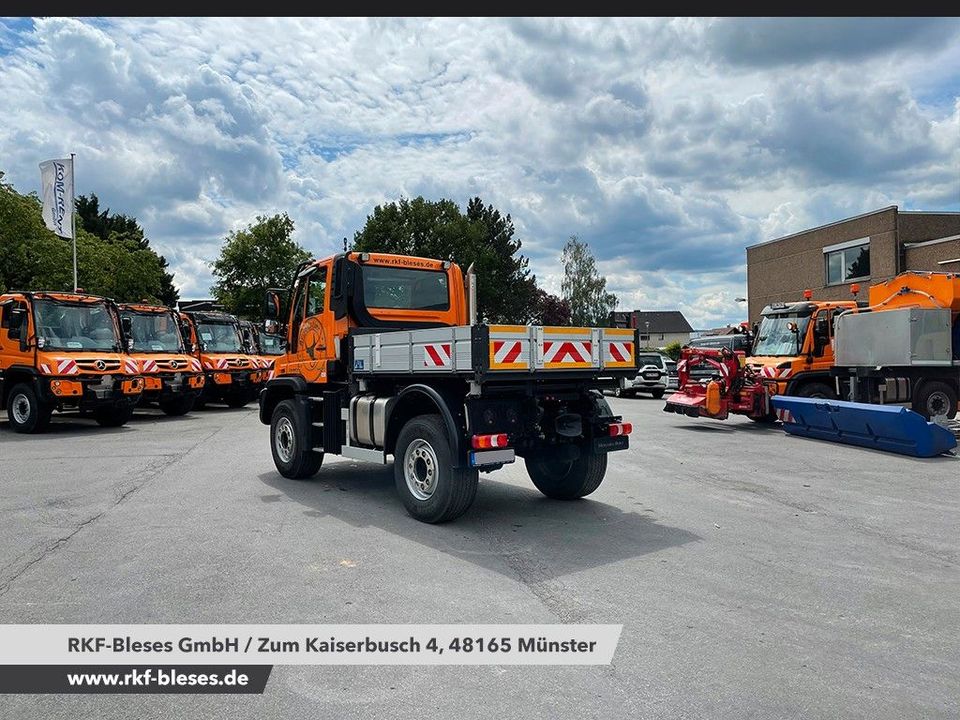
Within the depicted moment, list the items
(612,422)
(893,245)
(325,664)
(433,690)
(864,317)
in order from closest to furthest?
1. (433,690)
2. (325,664)
3. (612,422)
4. (864,317)
5. (893,245)

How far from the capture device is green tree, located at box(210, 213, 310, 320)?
40.9 m

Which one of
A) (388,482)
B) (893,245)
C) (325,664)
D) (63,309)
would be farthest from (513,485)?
(893,245)

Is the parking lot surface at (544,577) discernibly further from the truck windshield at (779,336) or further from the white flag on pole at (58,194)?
the white flag on pole at (58,194)

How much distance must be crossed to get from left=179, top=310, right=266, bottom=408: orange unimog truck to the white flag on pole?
17.7 feet

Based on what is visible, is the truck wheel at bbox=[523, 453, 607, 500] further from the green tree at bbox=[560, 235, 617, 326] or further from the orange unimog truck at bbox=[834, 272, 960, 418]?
the green tree at bbox=[560, 235, 617, 326]

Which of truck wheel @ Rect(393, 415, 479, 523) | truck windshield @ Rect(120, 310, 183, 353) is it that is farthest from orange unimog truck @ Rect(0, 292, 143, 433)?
truck wheel @ Rect(393, 415, 479, 523)

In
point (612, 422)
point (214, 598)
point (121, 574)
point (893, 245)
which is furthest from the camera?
point (893, 245)

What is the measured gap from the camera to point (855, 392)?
15586mm

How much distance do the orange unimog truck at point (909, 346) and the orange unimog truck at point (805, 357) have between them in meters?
0.42

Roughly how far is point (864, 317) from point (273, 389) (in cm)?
1209

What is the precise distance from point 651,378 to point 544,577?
23.0 m

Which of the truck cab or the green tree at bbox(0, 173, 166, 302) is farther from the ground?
the green tree at bbox(0, 173, 166, 302)

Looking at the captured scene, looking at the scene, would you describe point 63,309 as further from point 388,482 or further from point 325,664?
point 325,664

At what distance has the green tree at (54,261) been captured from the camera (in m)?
23.6
